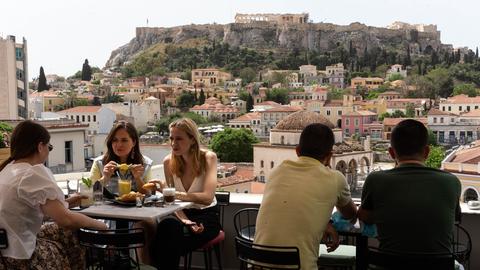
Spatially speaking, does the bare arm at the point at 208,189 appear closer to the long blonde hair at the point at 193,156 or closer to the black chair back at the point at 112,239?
the long blonde hair at the point at 193,156

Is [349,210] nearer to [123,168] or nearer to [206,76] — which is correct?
[123,168]

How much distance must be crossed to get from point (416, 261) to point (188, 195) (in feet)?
3.96

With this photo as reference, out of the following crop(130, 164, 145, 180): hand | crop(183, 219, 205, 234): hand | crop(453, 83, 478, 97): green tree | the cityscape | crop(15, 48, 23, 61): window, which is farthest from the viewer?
crop(453, 83, 478, 97): green tree

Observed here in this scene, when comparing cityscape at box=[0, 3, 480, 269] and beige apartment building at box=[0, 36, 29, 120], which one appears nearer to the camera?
cityscape at box=[0, 3, 480, 269]

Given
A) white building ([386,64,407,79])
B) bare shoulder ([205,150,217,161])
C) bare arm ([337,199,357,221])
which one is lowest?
bare arm ([337,199,357,221])

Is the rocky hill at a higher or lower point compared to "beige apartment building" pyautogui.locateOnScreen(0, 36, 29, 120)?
higher

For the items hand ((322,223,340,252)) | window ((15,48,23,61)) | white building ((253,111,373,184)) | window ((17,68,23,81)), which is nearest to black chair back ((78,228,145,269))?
hand ((322,223,340,252))

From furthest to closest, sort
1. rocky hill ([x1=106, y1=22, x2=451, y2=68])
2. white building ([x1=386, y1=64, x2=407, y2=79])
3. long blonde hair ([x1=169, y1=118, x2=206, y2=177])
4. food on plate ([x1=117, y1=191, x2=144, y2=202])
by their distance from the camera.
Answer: rocky hill ([x1=106, y1=22, x2=451, y2=68]) < white building ([x1=386, y1=64, x2=407, y2=79]) < long blonde hair ([x1=169, y1=118, x2=206, y2=177]) < food on plate ([x1=117, y1=191, x2=144, y2=202])

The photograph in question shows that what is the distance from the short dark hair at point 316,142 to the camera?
2.03m

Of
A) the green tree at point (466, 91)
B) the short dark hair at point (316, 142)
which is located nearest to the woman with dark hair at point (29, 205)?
the short dark hair at point (316, 142)

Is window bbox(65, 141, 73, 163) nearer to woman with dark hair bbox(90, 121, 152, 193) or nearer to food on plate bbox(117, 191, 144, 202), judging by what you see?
woman with dark hair bbox(90, 121, 152, 193)

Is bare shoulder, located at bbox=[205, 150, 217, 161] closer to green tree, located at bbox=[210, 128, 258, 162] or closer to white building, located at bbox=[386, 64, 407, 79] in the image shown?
green tree, located at bbox=[210, 128, 258, 162]

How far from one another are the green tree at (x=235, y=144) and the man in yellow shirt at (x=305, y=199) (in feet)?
22.0

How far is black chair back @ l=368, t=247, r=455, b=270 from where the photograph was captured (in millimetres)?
1806
